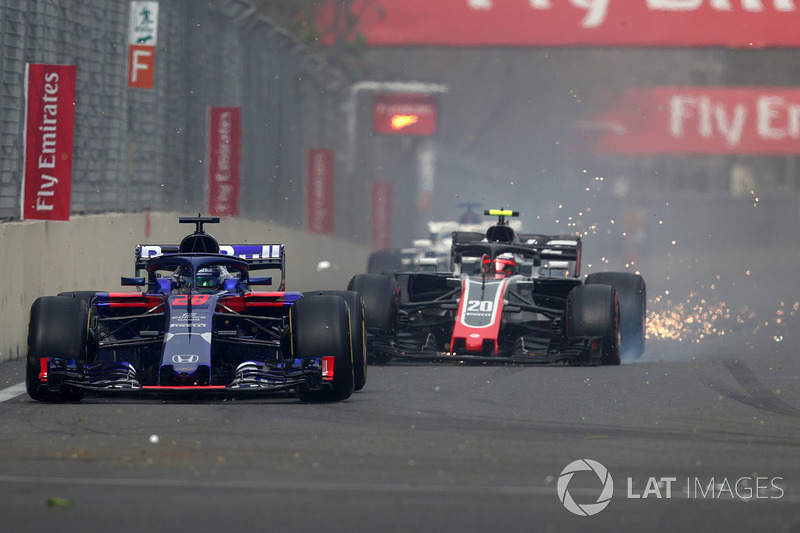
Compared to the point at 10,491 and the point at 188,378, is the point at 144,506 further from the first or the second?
the point at 188,378

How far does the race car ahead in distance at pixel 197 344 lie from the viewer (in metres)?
11.9

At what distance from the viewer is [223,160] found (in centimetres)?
2709

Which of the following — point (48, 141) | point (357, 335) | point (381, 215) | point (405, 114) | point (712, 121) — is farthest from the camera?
point (712, 121)

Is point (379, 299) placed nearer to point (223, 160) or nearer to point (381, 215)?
point (223, 160)

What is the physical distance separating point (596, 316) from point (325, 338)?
4.60 m

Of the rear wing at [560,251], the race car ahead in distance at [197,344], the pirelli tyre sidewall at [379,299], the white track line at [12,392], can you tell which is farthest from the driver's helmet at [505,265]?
the white track line at [12,392]

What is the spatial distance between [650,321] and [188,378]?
45.0ft

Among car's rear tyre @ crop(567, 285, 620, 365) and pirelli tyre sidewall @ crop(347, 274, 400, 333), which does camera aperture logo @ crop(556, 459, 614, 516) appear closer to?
car's rear tyre @ crop(567, 285, 620, 365)

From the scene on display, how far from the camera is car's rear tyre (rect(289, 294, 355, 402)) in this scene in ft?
39.8

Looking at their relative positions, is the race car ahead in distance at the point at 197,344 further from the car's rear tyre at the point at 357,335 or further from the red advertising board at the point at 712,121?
the red advertising board at the point at 712,121

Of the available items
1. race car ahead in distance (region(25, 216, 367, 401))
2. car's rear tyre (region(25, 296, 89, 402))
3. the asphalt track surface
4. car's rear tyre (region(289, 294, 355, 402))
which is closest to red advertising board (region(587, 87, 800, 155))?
the asphalt track surface

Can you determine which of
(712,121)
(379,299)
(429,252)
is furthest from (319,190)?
(712,121)

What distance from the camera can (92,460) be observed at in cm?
925

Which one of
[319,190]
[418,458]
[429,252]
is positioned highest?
[319,190]
